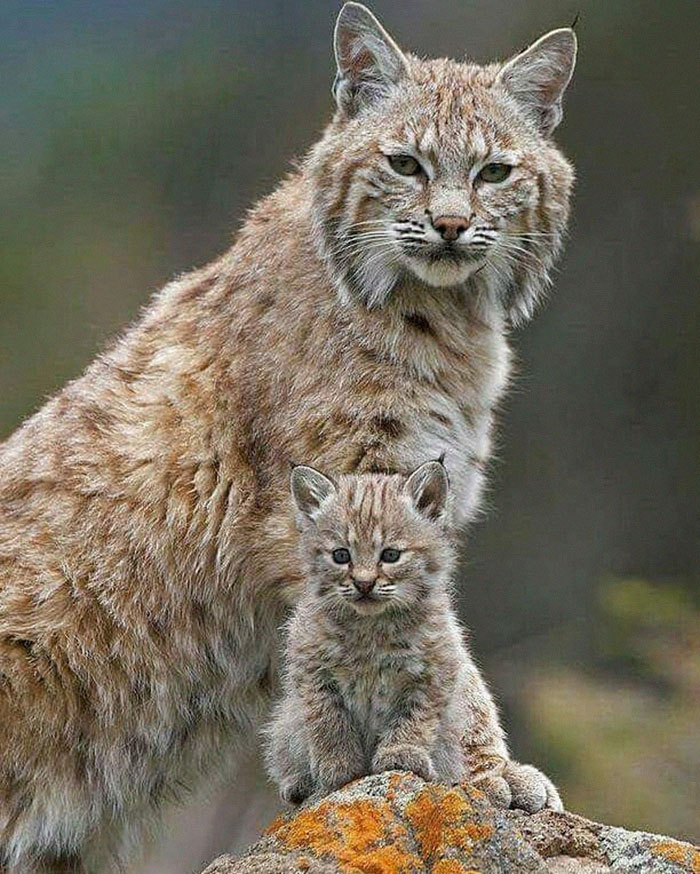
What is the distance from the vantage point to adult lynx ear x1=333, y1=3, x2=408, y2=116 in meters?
7.86

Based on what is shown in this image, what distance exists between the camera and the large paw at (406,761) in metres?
6.22

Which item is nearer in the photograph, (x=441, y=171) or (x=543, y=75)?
(x=441, y=171)

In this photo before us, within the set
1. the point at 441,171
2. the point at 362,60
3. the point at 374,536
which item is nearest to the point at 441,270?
the point at 441,171

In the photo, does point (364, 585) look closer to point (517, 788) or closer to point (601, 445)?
point (517, 788)

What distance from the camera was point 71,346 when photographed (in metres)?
14.8

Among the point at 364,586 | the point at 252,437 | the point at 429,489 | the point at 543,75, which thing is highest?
the point at 543,75

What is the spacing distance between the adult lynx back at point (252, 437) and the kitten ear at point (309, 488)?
0.71 metres

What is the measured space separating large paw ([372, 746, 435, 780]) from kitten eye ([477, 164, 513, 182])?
8.01 ft

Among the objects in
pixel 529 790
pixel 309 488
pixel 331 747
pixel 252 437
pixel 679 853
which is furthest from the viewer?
pixel 252 437

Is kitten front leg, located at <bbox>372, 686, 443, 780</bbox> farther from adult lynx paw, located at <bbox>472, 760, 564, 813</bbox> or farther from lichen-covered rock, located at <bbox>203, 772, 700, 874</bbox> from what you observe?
adult lynx paw, located at <bbox>472, 760, 564, 813</bbox>

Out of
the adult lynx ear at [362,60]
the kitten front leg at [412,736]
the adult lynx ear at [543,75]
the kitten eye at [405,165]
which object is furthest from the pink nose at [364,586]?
the adult lynx ear at [543,75]

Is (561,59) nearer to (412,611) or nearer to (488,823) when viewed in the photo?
(412,611)

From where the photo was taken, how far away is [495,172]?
25.1 feet

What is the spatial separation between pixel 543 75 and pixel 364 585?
272cm
